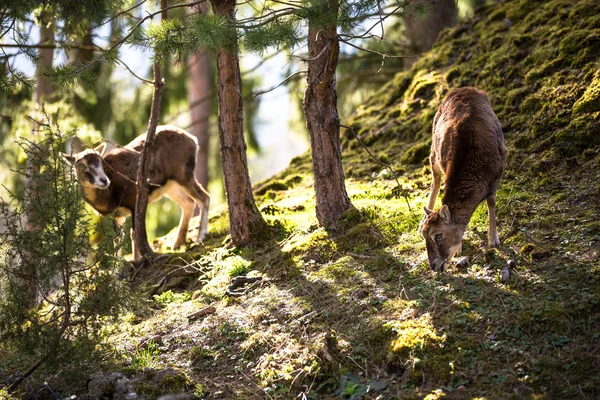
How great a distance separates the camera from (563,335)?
203 inches

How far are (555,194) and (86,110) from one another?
15272 millimetres

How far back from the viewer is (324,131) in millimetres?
8211

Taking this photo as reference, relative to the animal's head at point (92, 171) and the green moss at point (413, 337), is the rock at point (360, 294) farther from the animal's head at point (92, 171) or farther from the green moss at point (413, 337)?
the animal's head at point (92, 171)

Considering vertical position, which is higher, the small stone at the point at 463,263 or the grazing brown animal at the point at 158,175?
the grazing brown animal at the point at 158,175

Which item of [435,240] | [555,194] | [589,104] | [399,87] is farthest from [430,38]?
[435,240]

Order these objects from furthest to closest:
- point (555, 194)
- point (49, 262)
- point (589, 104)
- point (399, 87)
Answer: point (399, 87)
point (589, 104)
point (555, 194)
point (49, 262)

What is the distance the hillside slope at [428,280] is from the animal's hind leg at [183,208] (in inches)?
21.5

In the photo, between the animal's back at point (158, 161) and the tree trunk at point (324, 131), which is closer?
the tree trunk at point (324, 131)

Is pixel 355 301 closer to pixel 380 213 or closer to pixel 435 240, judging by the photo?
pixel 435 240

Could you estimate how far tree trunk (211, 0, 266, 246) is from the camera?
28.7ft

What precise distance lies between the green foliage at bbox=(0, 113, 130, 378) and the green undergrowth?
2.82 feet

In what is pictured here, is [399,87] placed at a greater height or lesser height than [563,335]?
greater

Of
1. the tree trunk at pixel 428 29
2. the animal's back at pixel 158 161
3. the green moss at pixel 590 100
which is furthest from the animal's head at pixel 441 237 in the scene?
the tree trunk at pixel 428 29

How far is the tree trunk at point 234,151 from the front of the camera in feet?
28.7
